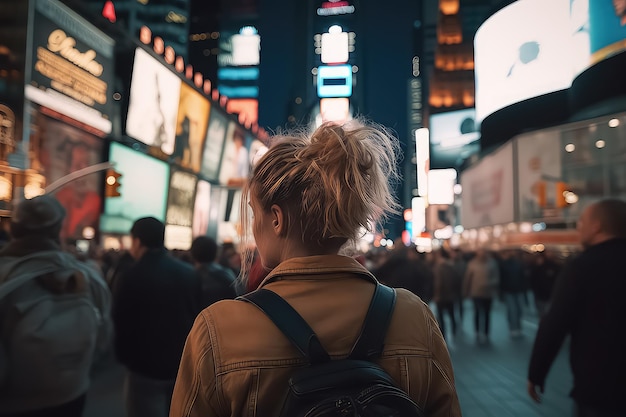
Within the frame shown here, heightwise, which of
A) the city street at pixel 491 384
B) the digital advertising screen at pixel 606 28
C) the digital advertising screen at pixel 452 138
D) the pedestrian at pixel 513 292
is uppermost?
the digital advertising screen at pixel 452 138

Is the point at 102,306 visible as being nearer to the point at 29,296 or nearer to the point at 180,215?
the point at 29,296

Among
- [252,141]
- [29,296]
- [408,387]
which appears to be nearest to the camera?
[408,387]

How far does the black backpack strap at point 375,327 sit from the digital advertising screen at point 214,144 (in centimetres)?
3472

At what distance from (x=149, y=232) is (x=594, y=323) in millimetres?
3275

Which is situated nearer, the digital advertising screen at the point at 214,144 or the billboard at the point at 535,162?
the billboard at the point at 535,162

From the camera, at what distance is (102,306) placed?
355 cm

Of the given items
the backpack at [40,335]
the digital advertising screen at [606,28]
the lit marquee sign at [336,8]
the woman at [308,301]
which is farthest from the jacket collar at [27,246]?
the lit marquee sign at [336,8]

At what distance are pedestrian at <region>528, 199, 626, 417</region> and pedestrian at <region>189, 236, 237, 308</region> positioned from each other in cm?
328

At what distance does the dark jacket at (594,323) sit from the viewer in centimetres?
292

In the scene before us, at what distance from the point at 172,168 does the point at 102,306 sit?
28.9 meters

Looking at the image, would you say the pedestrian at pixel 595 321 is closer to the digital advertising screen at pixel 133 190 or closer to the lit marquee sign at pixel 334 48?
the digital advertising screen at pixel 133 190

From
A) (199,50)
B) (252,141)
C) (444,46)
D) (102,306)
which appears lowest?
(102,306)

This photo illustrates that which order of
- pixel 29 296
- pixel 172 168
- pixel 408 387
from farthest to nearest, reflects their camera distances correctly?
pixel 172 168 < pixel 29 296 < pixel 408 387

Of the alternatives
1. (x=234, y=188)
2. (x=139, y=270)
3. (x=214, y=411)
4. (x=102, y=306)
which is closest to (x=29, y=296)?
(x=102, y=306)
